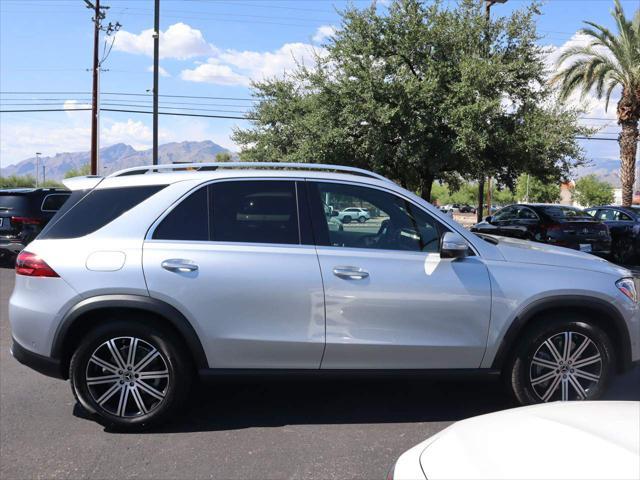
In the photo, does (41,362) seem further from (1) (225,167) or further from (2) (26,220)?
(2) (26,220)

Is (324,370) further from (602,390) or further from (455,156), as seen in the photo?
(455,156)

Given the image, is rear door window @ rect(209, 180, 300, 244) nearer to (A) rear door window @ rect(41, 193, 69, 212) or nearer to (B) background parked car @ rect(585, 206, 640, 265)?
(A) rear door window @ rect(41, 193, 69, 212)

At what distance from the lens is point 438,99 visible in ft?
46.9

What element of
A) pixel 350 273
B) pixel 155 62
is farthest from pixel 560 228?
pixel 155 62

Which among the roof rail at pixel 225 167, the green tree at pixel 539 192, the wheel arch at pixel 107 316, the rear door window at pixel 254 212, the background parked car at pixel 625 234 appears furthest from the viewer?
the green tree at pixel 539 192

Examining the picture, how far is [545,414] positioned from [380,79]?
13734mm

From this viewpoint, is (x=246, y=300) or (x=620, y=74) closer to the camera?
(x=246, y=300)

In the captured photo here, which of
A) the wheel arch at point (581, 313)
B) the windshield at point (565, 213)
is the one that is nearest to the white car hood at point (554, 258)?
the wheel arch at point (581, 313)

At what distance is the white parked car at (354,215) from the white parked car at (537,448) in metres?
2.10

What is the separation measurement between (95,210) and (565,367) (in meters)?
3.60

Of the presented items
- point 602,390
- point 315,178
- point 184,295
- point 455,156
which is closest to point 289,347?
point 184,295

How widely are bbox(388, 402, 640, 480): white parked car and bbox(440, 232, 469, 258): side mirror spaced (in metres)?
1.70

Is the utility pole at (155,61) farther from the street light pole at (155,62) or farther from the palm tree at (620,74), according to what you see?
the palm tree at (620,74)

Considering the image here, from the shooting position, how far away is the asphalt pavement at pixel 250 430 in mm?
3367
